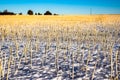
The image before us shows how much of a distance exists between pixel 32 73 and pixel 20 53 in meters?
2.63

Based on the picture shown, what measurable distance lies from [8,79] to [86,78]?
204cm

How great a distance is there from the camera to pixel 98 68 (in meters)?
7.13

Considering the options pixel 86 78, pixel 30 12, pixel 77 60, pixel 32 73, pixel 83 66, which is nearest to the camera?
pixel 86 78

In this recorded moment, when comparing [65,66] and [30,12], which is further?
[30,12]

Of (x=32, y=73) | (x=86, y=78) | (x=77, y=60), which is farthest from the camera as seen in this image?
(x=77, y=60)

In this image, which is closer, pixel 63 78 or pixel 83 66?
pixel 63 78

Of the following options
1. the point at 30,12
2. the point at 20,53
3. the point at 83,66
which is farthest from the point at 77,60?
the point at 30,12

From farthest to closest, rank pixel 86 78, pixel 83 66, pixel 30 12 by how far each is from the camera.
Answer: pixel 30 12 < pixel 83 66 < pixel 86 78

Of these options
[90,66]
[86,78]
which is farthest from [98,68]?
[86,78]

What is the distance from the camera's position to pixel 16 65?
755cm

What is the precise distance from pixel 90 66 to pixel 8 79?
2501mm

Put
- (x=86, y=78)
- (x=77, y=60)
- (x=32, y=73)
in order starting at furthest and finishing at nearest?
(x=77, y=60) < (x=32, y=73) < (x=86, y=78)

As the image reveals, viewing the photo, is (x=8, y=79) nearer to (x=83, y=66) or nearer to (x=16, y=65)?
(x=16, y=65)

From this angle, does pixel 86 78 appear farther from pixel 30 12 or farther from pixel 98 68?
pixel 30 12
